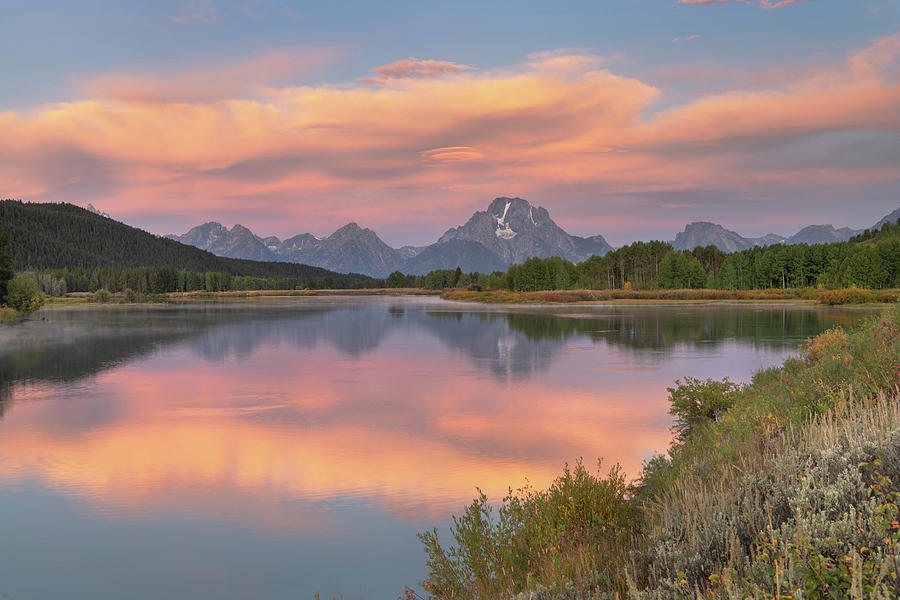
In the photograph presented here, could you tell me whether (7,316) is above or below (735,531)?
above

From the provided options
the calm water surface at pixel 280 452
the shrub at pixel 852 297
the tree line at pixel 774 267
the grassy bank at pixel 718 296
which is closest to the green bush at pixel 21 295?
the calm water surface at pixel 280 452

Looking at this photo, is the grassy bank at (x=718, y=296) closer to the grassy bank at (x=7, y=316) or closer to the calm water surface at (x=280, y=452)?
the calm water surface at (x=280, y=452)

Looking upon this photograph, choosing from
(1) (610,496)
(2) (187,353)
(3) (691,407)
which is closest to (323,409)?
(3) (691,407)

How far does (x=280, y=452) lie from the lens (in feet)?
60.6

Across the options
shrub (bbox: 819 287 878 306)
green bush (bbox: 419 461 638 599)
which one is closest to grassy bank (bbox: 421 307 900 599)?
green bush (bbox: 419 461 638 599)

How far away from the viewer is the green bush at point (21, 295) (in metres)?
93.2

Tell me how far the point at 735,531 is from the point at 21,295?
114 m

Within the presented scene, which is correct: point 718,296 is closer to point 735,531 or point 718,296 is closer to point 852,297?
point 852,297

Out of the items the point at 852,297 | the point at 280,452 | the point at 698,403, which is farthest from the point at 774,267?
the point at 280,452

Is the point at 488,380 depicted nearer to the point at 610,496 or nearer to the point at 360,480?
the point at 360,480

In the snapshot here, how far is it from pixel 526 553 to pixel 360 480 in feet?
23.9

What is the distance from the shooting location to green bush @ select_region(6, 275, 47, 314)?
93.2m

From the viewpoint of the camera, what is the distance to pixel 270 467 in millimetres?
16891

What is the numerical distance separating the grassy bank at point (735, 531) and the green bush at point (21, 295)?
108m
